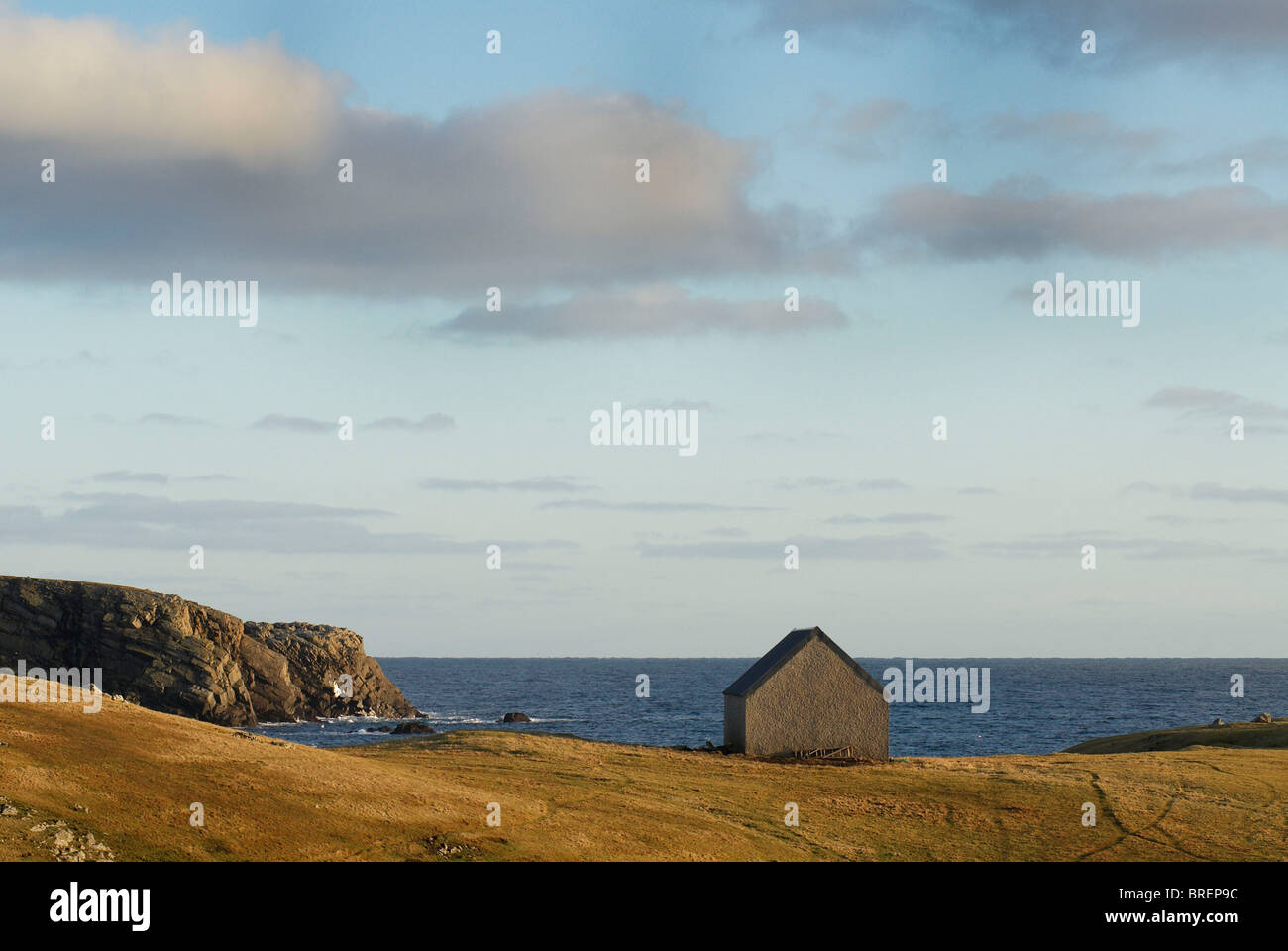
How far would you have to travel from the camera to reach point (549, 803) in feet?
140

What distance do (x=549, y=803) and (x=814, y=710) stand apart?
23.2m

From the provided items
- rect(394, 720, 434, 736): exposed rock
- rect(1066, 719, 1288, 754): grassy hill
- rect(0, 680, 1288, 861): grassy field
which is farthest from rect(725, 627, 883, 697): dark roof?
rect(394, 720, 434, 736): exposed rock

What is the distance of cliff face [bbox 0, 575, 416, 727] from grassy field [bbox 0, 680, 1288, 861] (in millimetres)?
80453

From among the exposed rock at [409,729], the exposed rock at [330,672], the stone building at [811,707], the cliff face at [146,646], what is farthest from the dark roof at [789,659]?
the exposed rock at [330,672]

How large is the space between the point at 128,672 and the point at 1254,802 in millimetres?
113413

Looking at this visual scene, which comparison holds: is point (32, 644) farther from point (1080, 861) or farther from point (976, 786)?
point (1080, 861)

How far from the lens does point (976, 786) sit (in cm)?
5272

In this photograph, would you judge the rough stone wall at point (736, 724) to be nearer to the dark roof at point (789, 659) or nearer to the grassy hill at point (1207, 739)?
the dark roof at point (789, 659)

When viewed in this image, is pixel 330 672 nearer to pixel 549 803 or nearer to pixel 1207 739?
pixel 1207 739

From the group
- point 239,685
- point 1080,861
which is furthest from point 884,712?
point 239,685

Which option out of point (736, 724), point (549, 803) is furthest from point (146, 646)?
point (549, 803)

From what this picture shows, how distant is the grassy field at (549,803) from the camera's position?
33562mm

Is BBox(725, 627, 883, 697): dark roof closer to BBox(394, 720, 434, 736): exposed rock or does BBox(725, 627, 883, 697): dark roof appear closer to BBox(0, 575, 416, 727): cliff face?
BBox(394, 720, 434, 736): exposed rock
